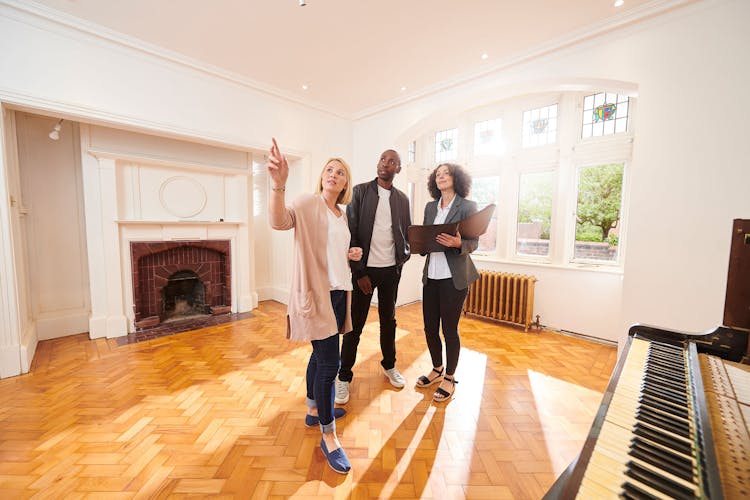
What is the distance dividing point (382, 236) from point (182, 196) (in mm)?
3162

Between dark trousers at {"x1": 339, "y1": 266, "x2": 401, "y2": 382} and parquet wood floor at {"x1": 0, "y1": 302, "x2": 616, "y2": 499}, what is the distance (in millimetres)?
287

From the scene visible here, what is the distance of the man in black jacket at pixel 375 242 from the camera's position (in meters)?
2.00

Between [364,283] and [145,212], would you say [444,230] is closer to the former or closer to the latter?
[364,283]

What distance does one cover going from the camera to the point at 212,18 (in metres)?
2.58

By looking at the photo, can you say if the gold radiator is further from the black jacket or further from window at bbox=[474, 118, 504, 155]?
the black jacket

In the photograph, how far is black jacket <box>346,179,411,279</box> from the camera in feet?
6.61

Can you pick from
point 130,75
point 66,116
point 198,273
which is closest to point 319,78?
point 130,75

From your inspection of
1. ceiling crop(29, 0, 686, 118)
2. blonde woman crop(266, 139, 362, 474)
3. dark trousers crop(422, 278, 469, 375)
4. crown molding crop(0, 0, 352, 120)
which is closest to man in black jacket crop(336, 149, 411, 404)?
dark trousers crop(422, 278, 469, 375)

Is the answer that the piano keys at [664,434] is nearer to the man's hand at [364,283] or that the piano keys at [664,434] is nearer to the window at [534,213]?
the man's hand at [364,283]

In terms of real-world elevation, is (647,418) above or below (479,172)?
below

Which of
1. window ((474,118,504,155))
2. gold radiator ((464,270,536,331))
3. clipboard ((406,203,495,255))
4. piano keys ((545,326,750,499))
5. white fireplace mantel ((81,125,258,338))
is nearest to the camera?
piano keys ((545,326,750,499))

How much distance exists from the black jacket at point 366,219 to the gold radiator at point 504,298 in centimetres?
232

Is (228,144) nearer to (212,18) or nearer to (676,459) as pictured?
(212,18)

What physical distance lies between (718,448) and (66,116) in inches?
173
